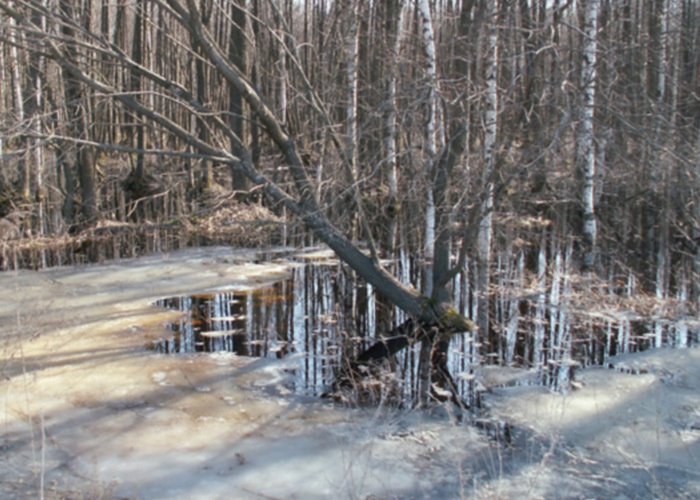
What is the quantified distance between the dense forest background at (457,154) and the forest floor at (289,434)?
138 cm

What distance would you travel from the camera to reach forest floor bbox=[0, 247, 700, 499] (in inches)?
Result: 161

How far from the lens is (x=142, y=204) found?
22.2m

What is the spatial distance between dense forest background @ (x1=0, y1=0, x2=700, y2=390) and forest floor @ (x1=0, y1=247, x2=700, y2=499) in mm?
1378

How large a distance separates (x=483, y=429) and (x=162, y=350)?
3.83 meters

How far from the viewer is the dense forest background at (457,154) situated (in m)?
6.97

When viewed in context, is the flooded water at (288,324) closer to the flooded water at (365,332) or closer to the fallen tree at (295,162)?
the flooded water at (365,332)

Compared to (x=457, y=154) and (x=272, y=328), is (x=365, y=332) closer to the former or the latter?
(x=272, y=328)

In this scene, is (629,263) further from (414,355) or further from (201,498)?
(201,498)

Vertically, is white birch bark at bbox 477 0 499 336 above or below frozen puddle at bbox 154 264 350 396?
above

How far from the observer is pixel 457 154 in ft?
25.1

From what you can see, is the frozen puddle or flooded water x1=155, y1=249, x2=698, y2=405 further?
the frozen puddle

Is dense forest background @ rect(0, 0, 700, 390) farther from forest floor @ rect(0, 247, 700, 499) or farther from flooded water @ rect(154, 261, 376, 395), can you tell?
forest floor @ rect(0, 247, 700, 499)

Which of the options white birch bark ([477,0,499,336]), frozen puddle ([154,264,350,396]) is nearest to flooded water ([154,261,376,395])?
frozen puddle ([154,264,350,396])

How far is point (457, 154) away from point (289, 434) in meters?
4.19
